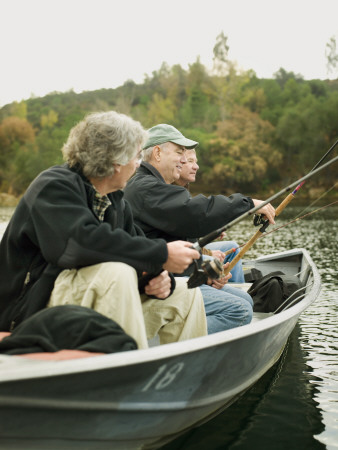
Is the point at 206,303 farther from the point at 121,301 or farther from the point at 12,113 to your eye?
the point at 12,113

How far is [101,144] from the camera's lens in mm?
2688

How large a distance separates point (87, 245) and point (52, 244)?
159 mm

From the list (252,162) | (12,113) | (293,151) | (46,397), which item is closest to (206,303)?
(46,397)

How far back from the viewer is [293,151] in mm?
68438

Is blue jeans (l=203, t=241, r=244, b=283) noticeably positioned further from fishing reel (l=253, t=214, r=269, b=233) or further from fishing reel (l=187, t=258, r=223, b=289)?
fishing reel (l=187, t=258, r=223, b=289)

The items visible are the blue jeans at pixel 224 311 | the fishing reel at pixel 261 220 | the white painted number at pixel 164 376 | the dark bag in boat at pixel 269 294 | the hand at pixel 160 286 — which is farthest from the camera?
the dark bag in boat at pixel 269 294

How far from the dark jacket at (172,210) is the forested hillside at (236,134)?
172ft

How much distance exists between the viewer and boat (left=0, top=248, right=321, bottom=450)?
81.7 inches

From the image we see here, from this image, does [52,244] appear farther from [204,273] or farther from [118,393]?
[204,273]

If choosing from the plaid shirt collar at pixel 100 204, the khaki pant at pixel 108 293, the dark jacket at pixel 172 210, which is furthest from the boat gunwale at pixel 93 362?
the dark jacket at pixel 172 210

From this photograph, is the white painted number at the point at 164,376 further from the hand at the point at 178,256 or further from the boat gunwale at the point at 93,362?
the hand at the point at 178,256

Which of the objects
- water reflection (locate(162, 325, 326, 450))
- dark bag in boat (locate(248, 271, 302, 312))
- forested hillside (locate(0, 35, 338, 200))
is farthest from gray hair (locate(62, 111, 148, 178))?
forested hillside (locate(0, 35, 338, 200))

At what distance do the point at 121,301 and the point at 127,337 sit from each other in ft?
0.52

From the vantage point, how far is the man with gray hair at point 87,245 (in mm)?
2424
